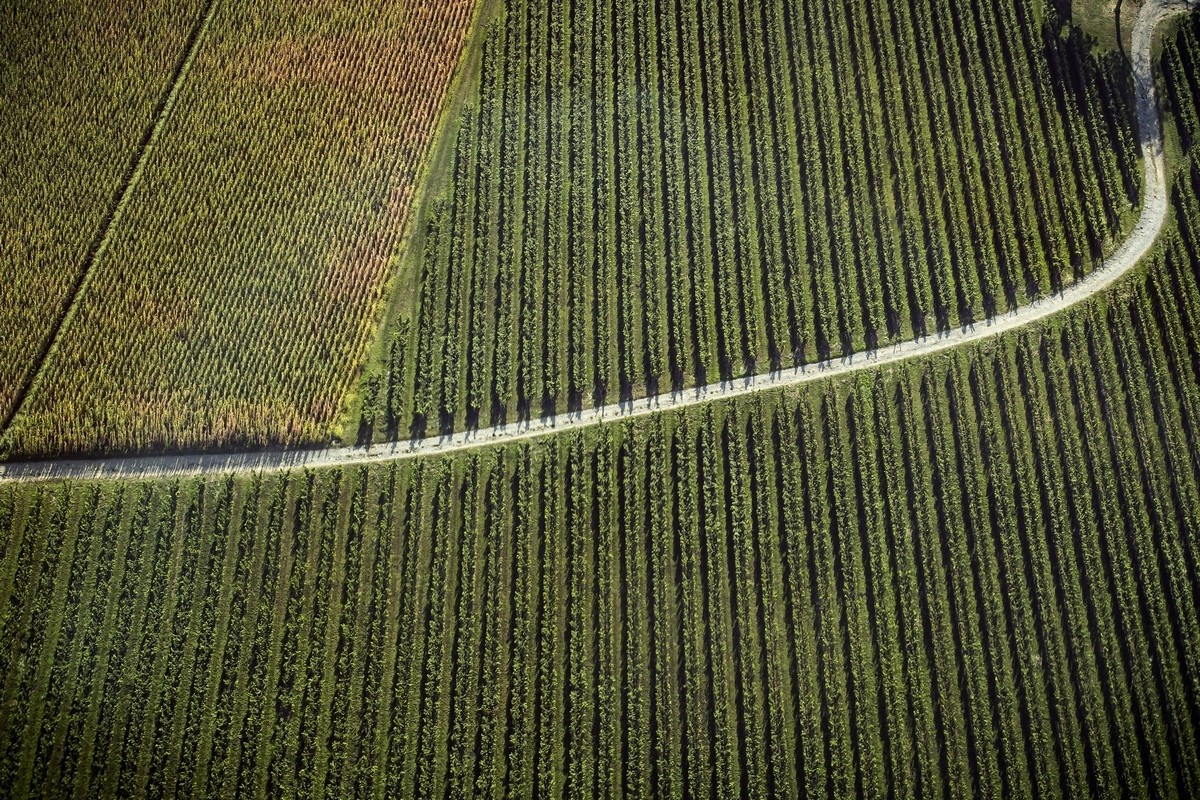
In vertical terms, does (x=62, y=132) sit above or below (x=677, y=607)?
above

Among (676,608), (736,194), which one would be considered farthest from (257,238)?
(676,608)

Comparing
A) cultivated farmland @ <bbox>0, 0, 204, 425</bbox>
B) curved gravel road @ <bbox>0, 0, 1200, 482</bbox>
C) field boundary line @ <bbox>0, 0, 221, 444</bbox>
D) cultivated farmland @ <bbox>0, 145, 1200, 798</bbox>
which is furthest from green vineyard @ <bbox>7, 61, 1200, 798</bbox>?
cultivated farmland @ <bbox>0, 0, 204, 425</bbox>

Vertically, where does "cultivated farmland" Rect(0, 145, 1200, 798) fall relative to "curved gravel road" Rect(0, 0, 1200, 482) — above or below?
below

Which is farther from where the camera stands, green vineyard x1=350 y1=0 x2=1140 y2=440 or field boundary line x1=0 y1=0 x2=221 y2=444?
green vineyard x1=350 y1=0 x2=1140 y2=440

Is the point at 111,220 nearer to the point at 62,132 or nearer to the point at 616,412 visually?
the point at 62,132

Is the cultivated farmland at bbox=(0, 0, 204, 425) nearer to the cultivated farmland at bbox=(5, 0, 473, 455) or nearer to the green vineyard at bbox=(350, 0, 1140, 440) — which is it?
the cultivated farmland at bbox=(5, 0, 473, 455)

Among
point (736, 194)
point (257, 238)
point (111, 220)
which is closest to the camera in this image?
point (257, 238)
